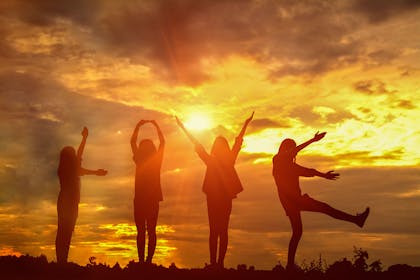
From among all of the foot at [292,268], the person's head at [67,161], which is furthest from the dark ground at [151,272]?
the person's head at [67,161]

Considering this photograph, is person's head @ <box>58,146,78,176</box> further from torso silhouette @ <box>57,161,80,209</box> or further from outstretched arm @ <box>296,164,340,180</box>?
outstretched arm @ <box>296,164,340,180</box>

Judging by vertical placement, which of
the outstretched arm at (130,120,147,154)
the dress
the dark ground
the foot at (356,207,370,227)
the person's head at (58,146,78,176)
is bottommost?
the dark ground

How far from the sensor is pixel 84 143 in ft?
63.0

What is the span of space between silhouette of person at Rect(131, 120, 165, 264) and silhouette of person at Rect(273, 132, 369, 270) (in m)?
3.25

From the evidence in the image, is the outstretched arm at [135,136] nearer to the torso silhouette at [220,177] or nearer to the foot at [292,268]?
the torso silhouette at [220,177]

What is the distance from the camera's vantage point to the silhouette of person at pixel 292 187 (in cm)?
1755

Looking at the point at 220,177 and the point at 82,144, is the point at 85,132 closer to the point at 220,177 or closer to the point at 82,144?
the point at 82,144

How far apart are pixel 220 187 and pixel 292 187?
1964mm

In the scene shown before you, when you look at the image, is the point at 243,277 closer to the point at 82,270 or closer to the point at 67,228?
the point at 82,270

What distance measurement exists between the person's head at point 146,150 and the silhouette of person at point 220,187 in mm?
1246

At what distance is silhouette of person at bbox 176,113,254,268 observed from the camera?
57.3 feet

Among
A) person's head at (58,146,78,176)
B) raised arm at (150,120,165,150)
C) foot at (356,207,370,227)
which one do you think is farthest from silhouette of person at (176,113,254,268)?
person's head at (58,146,78,176)

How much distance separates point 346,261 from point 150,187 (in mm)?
6223

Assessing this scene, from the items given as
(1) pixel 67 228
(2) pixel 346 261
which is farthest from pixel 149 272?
(2) pixel 346 261
